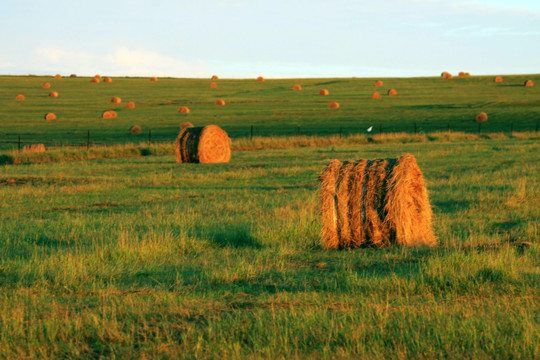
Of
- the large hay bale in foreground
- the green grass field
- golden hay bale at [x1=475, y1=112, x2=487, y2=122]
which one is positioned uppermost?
golden hay bale at [x1=475, y1=112, x2=487, y2=122]

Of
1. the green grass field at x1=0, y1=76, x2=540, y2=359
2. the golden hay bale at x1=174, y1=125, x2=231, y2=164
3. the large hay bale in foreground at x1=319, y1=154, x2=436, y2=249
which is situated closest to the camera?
the green grass field at x1=0, y1=76, x2=540, y2=359

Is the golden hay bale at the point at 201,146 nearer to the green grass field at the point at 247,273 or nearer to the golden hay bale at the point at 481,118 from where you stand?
the green grass field at the point at 247,273

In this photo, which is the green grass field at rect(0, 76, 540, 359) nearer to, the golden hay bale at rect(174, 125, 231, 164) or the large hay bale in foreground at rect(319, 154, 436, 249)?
the large hay bale in foreground at rect(319, 154, 436, 249)

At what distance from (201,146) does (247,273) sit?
22.0 metres

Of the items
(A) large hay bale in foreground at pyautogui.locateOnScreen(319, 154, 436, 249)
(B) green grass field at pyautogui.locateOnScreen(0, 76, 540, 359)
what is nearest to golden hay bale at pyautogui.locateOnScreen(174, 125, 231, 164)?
(B) green grass field at pyautogui.locateOnScreen(0, 76, 540, 359)

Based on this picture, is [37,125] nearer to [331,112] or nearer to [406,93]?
[331,112]

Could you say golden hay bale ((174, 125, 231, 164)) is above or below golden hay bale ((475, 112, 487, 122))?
below

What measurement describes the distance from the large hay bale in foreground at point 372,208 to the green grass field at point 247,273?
1.07 feet

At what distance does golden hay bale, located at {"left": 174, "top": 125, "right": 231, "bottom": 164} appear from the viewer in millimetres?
31188

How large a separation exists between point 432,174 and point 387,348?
1863 centimetres

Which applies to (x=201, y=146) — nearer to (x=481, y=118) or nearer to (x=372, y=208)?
(x=372, y=208)

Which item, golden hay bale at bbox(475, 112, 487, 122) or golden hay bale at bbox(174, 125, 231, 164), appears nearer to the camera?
golden hay bale at bbox(174, 125, 231, 164)

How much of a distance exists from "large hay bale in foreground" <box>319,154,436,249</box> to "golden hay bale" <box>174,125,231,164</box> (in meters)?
19.7

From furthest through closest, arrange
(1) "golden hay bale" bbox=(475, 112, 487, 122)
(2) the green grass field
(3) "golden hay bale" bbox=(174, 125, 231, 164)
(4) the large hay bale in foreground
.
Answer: (1) "golden hay bale" bbox=(475, 112, 487, 122) < (3) "golden hay bale" bbox=(174, 125, 231, 164) < (4) the large hay bale in foreground < (2) the green grass field
